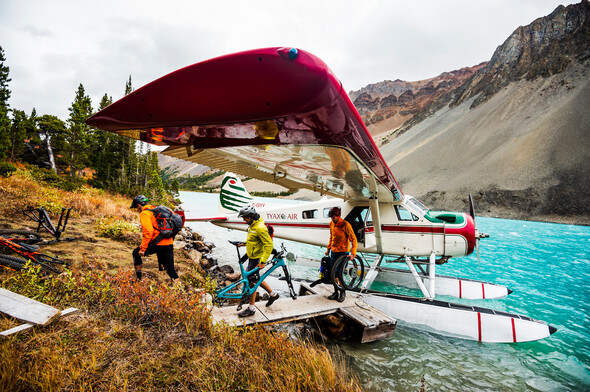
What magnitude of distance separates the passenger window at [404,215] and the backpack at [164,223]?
19.8 feet

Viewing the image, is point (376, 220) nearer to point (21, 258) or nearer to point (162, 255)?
point (162, 255)

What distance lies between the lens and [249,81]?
1.60 meters

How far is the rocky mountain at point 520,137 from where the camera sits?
42969 millimetres

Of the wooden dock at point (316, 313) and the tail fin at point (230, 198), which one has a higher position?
the tail fin at point (230, 198)

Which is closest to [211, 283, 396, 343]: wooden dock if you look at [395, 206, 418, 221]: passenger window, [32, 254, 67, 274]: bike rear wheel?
[395, 206, 418, 221]: passenger window

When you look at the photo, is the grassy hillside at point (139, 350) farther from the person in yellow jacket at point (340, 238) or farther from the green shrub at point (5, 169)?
the green shrub at point (5, 169)

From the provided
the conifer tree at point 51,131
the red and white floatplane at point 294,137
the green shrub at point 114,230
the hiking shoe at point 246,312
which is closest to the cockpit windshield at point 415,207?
the red and white floatplane at point 294,137

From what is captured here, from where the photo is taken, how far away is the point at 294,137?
7.35ft

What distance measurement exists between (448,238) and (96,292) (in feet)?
26.4

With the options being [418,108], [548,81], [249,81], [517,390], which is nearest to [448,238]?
[517,390]

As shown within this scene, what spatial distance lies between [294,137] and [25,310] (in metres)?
3.53

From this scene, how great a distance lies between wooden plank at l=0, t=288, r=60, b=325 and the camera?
104 inches

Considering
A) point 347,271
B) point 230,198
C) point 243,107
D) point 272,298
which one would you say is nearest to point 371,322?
point 347,271

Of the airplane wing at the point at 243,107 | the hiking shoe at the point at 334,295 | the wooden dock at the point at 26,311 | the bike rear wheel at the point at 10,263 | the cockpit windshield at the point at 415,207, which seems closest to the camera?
the airplane wing at the point at 243,107
